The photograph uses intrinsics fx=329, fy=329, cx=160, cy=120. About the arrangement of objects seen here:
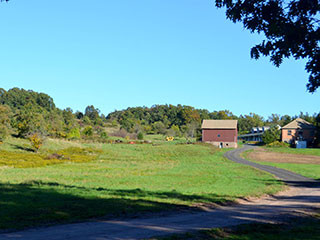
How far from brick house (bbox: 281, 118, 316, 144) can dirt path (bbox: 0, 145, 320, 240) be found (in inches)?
3131

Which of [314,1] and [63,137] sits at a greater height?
[314,1]

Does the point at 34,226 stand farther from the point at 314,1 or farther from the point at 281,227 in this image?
the point at 314,1

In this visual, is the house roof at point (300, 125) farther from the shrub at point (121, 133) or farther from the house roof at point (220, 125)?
the shrub at point (121, 133)

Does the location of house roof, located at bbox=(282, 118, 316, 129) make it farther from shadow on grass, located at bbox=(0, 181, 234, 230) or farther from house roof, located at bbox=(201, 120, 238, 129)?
shadow on grass, located at bbox=(0, 181, 234, 230)

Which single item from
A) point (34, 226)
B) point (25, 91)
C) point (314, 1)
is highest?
point (25, 91)

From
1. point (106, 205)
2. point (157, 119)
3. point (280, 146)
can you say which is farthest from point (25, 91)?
point (106, 205)

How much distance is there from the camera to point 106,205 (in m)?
15.2

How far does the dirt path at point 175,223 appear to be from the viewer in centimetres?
1030

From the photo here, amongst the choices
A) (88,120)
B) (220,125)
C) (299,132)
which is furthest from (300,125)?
(88,120)

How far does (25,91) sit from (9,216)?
150475 mm

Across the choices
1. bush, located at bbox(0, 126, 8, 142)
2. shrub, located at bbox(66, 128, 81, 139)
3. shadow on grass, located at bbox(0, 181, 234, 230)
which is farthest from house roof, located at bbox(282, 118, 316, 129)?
shadow on grass, located at bbox(0, 181, 234, 230)

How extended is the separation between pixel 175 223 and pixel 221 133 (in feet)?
268

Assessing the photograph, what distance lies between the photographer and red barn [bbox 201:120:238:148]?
91.4 metres

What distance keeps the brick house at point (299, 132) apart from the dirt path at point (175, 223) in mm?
79530
